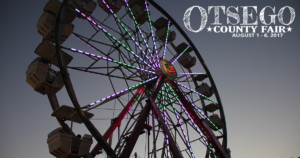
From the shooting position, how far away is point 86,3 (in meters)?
9.45

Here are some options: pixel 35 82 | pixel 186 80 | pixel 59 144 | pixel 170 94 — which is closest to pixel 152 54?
pixel 170 94

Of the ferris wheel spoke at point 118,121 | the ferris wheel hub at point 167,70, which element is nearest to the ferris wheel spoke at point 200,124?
Result: the ferris wheel hub at point 167,70

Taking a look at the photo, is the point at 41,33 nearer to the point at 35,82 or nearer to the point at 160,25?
the point at 35,82

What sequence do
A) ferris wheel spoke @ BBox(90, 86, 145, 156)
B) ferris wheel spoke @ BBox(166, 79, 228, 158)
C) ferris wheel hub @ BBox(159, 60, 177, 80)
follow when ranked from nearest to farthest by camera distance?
ferris wheel spoke @ BBox(90, 86, 145, 156), ferris wheel hub @ BBox(159, 60, 177, 80), ferris wheel spoke @ BBox(166, 79, 228, 158)

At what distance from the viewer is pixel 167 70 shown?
1073 cm

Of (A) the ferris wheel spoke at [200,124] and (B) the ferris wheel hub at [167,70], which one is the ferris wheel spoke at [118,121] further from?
(A) the ferris wheel spoke at [200,124]

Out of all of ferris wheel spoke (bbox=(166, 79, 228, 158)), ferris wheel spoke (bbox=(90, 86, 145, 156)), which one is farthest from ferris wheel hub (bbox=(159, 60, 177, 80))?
ferris wheel spoke (bbox=(90, 86, 145, 156))

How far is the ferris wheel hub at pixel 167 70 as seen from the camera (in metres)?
10.5

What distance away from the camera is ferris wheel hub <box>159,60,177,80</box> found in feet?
34.6

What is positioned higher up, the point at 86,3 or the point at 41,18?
the point at 86,3

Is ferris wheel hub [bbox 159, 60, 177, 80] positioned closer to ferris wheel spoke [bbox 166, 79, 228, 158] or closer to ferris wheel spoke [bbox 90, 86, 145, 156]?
ferris wheel spoke [bbox 166, 79, 228, 158]

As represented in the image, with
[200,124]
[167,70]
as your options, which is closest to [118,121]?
[167,70]

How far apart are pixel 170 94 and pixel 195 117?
1.46 metres

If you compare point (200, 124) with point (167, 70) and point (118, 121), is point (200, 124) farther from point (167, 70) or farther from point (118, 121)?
point (118, 121)
